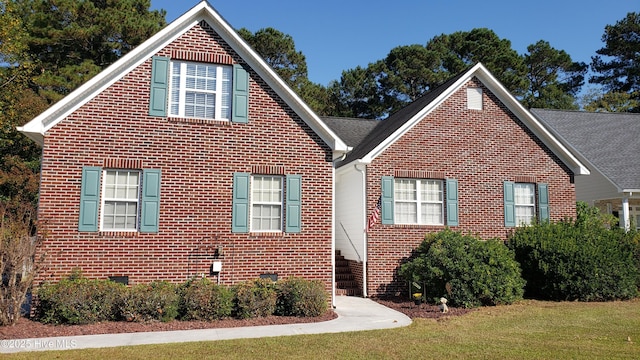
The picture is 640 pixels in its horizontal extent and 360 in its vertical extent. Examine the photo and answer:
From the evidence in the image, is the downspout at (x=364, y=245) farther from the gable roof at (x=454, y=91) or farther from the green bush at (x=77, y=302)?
the green bush at (x=77, y=302)

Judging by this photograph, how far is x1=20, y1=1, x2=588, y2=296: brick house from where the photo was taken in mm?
10375

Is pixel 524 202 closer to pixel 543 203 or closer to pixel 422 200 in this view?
pixel 543 203

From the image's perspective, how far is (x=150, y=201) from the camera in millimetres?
10742

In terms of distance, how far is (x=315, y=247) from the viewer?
11.8m

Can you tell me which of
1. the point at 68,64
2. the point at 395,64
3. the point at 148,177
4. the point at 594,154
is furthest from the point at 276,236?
the point at 395,64

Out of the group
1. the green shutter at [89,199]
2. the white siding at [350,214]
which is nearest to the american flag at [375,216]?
the white siding at [350,214]

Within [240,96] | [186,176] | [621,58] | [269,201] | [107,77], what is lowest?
[269,201]

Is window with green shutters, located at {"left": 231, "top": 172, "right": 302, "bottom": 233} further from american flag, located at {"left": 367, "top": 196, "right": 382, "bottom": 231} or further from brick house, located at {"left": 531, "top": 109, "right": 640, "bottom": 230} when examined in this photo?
brick house, located at {"left": 531, "top": 109, "right": 640, "bottom": 230}

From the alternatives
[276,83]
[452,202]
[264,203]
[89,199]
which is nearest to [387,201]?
[452,202]

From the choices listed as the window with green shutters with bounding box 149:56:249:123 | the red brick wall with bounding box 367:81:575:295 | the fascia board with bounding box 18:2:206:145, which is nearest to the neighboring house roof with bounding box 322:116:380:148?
the red brick wall with bounding box 367:81:575:295

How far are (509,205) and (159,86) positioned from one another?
10.9 m

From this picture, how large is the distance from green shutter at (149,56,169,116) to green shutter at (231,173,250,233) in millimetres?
2346

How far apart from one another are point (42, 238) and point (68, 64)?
67.8ft

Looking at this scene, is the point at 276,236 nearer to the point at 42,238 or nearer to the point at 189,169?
the point at 189,169
